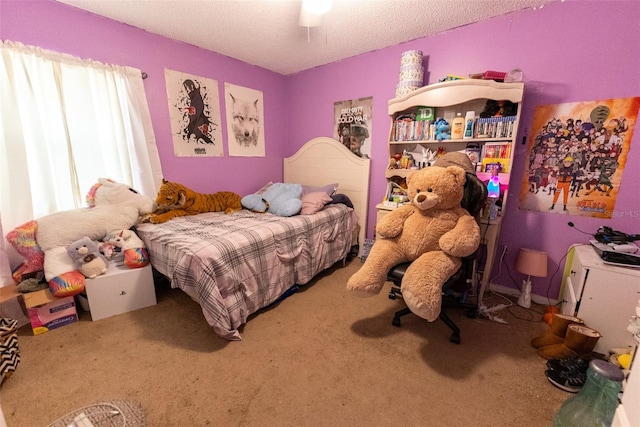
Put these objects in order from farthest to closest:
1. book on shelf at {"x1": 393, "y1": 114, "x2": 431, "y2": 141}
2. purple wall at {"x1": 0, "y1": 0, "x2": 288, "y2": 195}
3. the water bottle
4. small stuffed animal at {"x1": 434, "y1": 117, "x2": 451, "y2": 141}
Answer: book on shelf at {"x1": 393, "y1": 114, "x2": 431, "y2": 141} → small stuffed animal at {"x1": 434, "y1": 117, "x2": 451, "y2": 141} → purple wall at {"x1": 0, "y1": 0, "x2": 288, "y2": 195} → the water bottle

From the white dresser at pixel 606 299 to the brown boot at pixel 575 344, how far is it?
11 centimetres

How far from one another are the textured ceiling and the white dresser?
1966mm

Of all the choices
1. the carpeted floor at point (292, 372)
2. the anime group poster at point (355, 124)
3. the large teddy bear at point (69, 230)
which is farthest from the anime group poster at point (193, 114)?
the carpeted floor at point (292, 372)

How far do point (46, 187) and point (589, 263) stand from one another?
12.9 feet

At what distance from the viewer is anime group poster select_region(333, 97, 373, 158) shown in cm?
309

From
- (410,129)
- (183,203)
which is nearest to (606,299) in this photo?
(410,129)

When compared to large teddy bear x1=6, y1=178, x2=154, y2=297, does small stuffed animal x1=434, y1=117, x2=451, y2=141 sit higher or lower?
higher

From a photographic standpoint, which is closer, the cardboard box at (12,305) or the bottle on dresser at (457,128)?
the cardboard box at (12,305)

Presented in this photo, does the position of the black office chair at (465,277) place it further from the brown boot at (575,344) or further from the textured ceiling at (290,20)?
the textured ceiling at (290,20)

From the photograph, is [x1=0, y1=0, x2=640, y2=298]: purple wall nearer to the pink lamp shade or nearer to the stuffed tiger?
the pink lamp shade

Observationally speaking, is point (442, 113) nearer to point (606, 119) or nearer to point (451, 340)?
point (606, 119)

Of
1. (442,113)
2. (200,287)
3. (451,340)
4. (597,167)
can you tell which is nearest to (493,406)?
(451,340)

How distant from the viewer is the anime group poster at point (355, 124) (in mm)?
3090

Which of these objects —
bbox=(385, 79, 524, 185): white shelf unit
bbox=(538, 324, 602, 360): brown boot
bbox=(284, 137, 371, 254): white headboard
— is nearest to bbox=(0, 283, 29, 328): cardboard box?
bbox=(284, 137, 371, 254): white headboard
